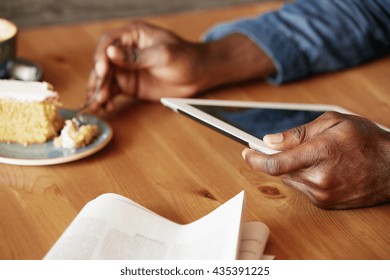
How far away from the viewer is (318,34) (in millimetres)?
1428

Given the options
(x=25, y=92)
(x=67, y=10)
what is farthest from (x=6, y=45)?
(x=67, y=10)

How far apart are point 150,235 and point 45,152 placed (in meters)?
0.29

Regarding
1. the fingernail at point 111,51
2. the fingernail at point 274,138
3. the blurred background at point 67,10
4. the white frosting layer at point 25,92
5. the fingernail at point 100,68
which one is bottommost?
the blurred background at point 67,10

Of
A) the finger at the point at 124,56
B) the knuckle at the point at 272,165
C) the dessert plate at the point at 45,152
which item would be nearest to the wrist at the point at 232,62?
the finger at the point at 124,56

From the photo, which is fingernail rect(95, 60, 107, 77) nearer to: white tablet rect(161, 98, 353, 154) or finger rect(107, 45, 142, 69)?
finger rect(107, 45, 142, 69)

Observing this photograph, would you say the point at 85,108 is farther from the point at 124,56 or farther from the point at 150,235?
the point at 150,235

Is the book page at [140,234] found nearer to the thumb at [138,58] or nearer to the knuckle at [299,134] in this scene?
the knuckle at [299,134]

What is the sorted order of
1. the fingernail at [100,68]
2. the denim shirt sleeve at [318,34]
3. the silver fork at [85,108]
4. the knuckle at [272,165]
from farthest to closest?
the denim shirt sleeve at [318,34], the fingernail at [100,68], the silver fork at [85,108], the knuckle at [272,165]

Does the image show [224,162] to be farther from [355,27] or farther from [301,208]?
[355,27]

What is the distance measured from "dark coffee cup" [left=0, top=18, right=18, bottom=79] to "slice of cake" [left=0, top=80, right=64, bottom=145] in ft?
0.42

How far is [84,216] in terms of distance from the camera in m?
0.90

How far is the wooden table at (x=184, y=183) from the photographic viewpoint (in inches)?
36.1

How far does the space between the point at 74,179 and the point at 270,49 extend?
555 mm

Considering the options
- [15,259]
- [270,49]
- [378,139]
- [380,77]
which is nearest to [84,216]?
[15,259]
